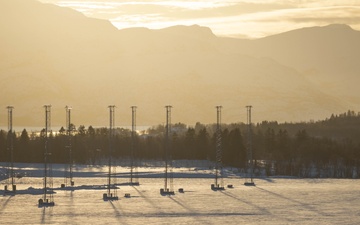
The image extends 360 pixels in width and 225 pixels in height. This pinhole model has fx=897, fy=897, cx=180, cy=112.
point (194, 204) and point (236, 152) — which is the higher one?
point (236, 152)

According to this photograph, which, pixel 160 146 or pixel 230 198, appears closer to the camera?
pixel 230 198

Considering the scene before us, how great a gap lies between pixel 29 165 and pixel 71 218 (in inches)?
2666

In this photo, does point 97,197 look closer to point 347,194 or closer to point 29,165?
point 347,194

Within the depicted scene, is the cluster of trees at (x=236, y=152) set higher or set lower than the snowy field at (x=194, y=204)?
higher

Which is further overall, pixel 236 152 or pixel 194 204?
pixel 236 152

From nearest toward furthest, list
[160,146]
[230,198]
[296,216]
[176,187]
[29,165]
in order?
[296,216], [230,198], [176,187], [29,165], [160,146]

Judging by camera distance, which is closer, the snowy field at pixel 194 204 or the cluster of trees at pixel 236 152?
the snowy field at pixel 194 204

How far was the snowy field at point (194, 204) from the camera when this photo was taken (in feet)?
183

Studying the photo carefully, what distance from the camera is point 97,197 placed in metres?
70.7

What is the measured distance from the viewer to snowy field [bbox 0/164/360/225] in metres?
55.9

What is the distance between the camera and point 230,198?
70.5m

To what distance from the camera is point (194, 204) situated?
213 feet

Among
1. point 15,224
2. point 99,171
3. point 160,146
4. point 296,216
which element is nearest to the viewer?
point 15,224

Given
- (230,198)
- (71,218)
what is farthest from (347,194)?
(71,218)
